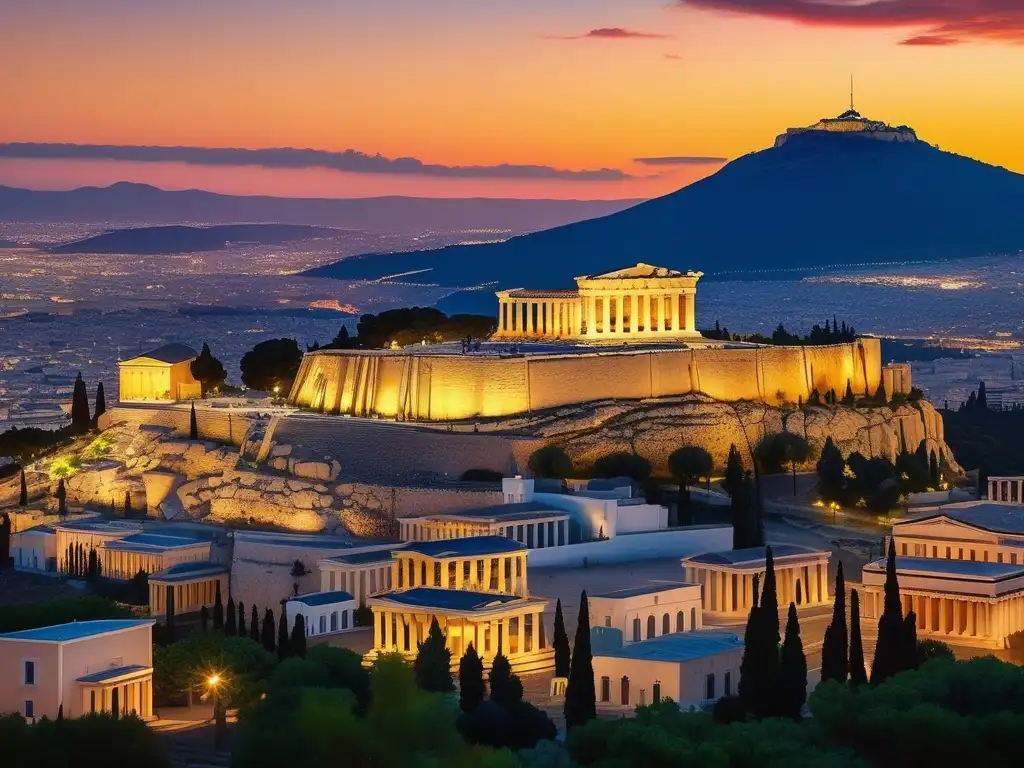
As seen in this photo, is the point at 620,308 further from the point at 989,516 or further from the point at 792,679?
the point at 792,679

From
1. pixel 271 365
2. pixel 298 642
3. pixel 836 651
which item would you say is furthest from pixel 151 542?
pixel 836 651

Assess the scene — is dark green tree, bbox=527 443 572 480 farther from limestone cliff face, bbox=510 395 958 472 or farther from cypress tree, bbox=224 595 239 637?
cypress tree, bbox=224 595 239 637

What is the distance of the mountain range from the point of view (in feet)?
611

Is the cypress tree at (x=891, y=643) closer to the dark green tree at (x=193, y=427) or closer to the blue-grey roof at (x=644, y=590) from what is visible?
the blue-grey roof at (x=644, y=590)

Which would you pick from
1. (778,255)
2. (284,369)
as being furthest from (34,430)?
(778,255)

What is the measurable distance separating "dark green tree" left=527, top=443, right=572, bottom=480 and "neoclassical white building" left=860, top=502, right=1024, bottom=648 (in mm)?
10724

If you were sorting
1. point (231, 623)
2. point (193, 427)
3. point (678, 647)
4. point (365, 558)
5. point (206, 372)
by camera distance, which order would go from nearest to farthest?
point (678, 647)
point (231, 623)
point (365, 558)
point (193, 427)
point (206, 372)

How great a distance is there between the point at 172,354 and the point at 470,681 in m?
39.5

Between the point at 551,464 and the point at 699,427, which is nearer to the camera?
the point at 551,464

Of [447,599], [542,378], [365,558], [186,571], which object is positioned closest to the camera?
[447,599]

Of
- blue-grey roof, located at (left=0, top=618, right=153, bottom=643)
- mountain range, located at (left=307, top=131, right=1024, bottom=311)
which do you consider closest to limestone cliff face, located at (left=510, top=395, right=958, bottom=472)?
blue-grey roof, located at (left=0, top=618, right=153, bottom=643)

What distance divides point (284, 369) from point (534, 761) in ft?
160

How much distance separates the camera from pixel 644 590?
204 ft

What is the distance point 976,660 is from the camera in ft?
169
